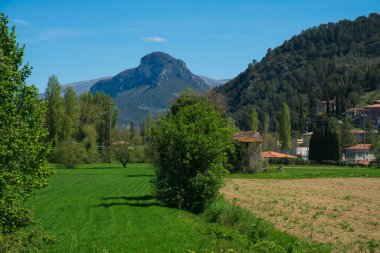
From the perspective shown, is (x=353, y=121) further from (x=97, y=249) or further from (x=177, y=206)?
(x=97, y=249)

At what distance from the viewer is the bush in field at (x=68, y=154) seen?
87.2 meters

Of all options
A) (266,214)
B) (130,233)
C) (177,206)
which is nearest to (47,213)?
(177,206)

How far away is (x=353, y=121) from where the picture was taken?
180 meters

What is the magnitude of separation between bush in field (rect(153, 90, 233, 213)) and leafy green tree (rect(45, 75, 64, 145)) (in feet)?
221

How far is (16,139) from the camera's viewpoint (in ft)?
50.8

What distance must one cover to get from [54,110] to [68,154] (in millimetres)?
10921

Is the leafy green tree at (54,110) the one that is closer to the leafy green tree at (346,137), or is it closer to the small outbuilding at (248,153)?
the small outbuilding at (248,153)

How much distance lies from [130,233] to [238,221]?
4776mm

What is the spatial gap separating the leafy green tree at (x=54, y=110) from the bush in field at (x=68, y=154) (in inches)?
244

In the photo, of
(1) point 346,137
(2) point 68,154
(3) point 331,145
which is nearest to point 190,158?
(2) point 68,154

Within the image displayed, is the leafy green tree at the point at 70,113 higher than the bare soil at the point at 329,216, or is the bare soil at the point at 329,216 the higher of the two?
A: the leafy green tree at the point at 70,113

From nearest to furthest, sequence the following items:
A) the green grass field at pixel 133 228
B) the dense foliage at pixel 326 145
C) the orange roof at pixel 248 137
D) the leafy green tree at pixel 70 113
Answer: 1. the green grass field at pixel 133 228
2. the orange roof at pixel 248 137
3. the leafy green tree at pixel 70 113
4. the dense foliage at pixel 326 145

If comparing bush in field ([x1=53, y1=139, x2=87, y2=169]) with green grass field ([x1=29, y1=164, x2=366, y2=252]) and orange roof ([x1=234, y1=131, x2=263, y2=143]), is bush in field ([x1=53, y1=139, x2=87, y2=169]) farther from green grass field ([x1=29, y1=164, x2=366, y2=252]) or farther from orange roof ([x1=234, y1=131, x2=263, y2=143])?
green grass field ([x1=29, y1=164, x2=366, y2=252])

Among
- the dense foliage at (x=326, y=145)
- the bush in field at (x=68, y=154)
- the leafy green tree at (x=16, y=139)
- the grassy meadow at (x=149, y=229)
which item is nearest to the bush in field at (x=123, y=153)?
the bush in field at (x=68, y=154)
